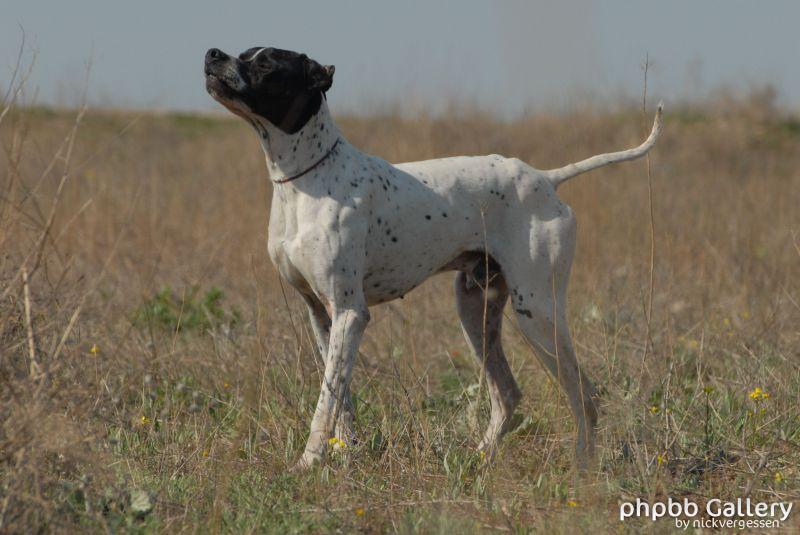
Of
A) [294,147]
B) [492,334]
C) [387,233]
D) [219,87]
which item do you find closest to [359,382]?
[492,334]

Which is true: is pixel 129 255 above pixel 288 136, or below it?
below

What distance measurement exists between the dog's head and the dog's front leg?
79 cm

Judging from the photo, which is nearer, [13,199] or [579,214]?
[13,199]

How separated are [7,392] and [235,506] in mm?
871

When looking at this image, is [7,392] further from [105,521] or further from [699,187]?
[699,187]

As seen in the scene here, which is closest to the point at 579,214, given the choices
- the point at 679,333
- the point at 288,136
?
the point at 679,333

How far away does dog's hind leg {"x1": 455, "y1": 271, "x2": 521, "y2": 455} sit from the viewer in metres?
4.76

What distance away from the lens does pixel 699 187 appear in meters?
11.2

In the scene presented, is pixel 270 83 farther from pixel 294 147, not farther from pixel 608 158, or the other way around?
pixel 608 158

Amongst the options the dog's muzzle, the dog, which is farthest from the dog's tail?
the dog's muzzle

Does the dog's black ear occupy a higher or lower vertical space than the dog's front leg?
higher

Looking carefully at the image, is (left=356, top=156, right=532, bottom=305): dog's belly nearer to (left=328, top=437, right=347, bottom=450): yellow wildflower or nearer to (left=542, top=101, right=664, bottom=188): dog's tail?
(left=542, top=101, right=664, bottom=188): dog's tail

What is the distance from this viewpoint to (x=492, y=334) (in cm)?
489

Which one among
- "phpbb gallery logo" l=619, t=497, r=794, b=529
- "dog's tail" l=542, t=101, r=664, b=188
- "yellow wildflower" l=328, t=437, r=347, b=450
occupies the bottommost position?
"phpbb gallery logo" l=619, t=497, r=794, b=529
